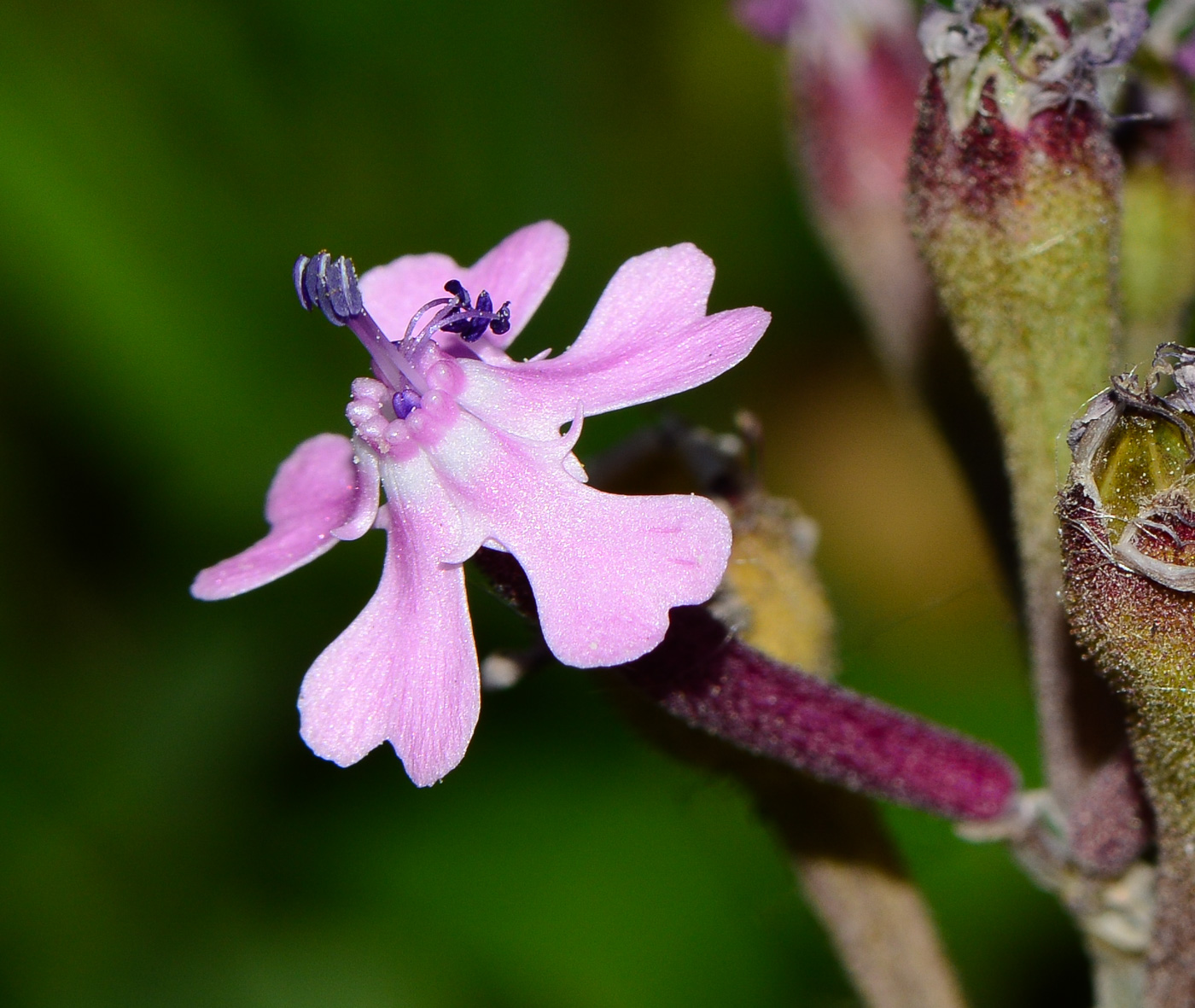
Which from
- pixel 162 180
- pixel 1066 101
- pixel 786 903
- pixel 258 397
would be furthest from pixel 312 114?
pixel 1066 101

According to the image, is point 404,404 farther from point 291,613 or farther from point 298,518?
point 291,613

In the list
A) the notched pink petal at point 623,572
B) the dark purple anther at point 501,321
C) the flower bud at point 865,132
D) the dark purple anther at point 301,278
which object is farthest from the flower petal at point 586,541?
the flower bud at point 865,132

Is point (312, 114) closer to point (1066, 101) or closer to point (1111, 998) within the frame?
point (1066, 101)

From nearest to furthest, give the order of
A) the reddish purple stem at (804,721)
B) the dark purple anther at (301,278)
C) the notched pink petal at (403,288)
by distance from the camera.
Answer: the reddish purple stem at (804,721) → the dark purple anther at (301,278) → the notched pink petal at (403,288)

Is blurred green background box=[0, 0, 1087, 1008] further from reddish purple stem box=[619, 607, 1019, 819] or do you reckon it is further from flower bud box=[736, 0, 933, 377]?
reddish purple stem box=[619, 607, 1019, 819]

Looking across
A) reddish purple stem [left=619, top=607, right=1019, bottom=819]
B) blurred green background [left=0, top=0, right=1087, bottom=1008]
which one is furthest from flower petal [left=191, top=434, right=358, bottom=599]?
blurred green background [left=0, top=0, right=1087, bottom=1008]

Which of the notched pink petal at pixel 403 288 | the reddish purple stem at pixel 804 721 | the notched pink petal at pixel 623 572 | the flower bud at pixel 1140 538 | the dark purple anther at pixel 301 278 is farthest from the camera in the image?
the notched pink petal at pixel 403 288

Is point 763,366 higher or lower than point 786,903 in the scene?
higher

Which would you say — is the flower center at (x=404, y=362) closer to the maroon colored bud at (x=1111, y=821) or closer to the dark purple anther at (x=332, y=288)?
the dark purple anther at (x=332, y=288)
